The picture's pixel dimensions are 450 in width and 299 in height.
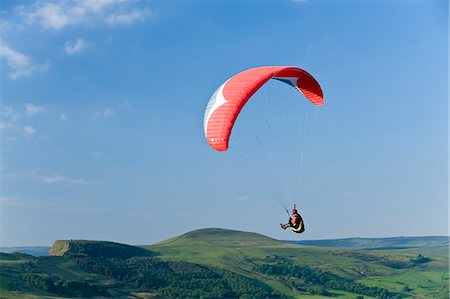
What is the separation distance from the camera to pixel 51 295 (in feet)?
465

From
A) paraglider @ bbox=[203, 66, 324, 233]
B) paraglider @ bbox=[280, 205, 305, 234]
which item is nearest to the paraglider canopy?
paraglider @ bbox=[203, 66, 324, 233]

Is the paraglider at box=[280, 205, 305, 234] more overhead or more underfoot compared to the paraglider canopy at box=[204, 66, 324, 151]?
more underfoot

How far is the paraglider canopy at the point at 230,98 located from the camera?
37.6 m

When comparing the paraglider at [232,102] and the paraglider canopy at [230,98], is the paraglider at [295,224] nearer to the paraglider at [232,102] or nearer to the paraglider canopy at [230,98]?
the paraglider at [232,102]

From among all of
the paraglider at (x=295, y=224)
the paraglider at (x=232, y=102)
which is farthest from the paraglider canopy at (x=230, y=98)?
the paraglider at (x=295, y=224)

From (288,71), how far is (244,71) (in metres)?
3.59

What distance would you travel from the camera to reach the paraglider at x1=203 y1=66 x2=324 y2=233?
123ft

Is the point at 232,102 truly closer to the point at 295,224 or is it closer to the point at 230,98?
the point at 230,98

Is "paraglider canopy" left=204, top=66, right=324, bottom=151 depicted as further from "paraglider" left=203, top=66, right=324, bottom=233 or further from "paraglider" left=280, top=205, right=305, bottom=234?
"paraglider" left=280, top=205, right=305, bottom=234

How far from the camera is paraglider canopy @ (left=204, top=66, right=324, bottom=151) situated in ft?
123

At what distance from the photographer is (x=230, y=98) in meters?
38.6

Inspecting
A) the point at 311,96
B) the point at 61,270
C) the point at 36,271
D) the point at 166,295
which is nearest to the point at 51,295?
the point at 36,271

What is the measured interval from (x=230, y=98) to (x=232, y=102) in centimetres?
52

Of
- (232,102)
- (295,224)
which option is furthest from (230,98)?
(295,224)
